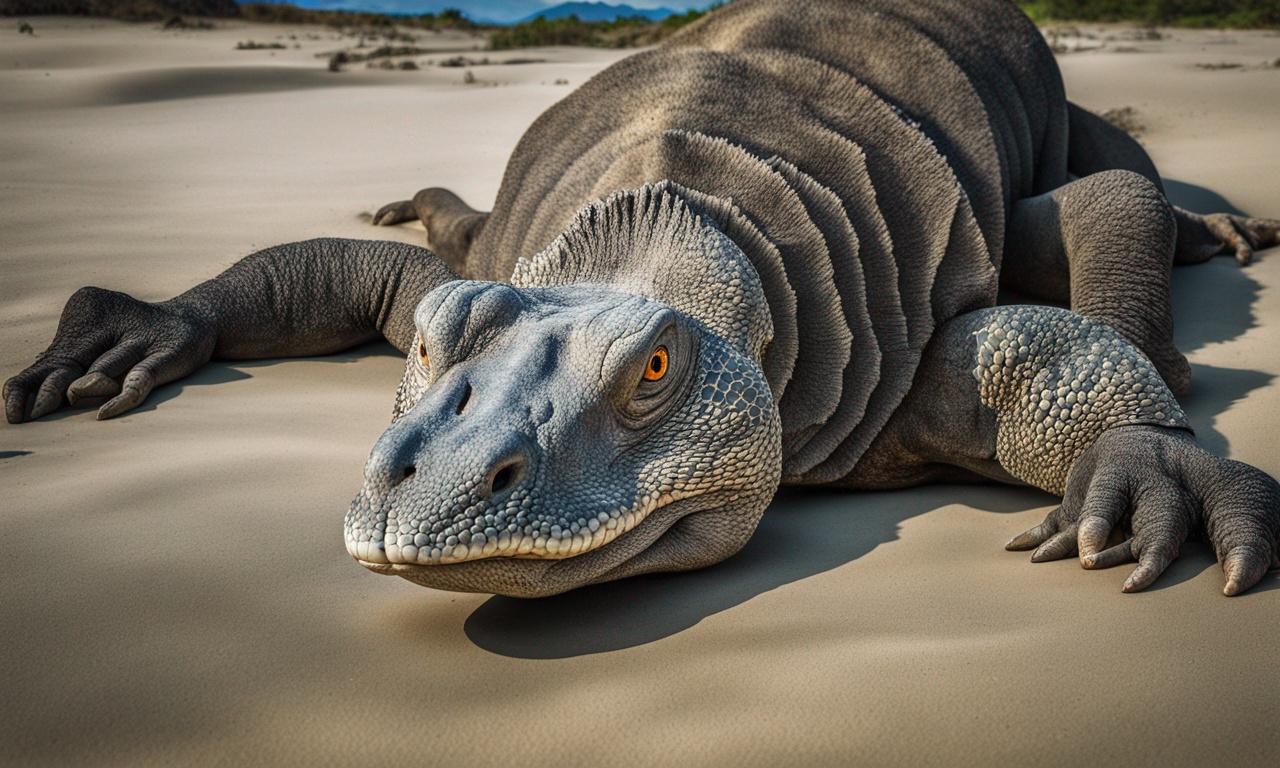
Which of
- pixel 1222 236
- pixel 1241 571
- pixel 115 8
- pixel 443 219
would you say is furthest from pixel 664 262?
pixel 115 8

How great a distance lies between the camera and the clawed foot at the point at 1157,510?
2393 millimetres

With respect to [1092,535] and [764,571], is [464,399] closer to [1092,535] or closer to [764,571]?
[764,571]

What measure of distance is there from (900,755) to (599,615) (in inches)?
30.7

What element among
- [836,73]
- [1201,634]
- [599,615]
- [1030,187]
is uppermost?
[836,73]

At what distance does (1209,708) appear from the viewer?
71.3 inches

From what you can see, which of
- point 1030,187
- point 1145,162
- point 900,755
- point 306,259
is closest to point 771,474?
point 900,755

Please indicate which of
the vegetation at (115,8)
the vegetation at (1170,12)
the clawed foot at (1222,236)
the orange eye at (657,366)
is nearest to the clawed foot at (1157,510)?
the orange eye at (657,366)

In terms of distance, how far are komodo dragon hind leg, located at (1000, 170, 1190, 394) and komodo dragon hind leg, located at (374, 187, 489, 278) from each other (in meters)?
2.35

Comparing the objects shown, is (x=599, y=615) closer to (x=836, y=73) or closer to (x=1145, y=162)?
(x=836, y=73)

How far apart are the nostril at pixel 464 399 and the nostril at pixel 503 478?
0.17 meters

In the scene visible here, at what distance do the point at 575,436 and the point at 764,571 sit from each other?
61cm

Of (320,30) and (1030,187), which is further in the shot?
(320,30)

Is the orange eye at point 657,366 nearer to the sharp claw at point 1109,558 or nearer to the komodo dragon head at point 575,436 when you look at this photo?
the komodo dragon head at point 575,436

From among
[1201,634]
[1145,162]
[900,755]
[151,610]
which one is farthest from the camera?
[1145,162]
